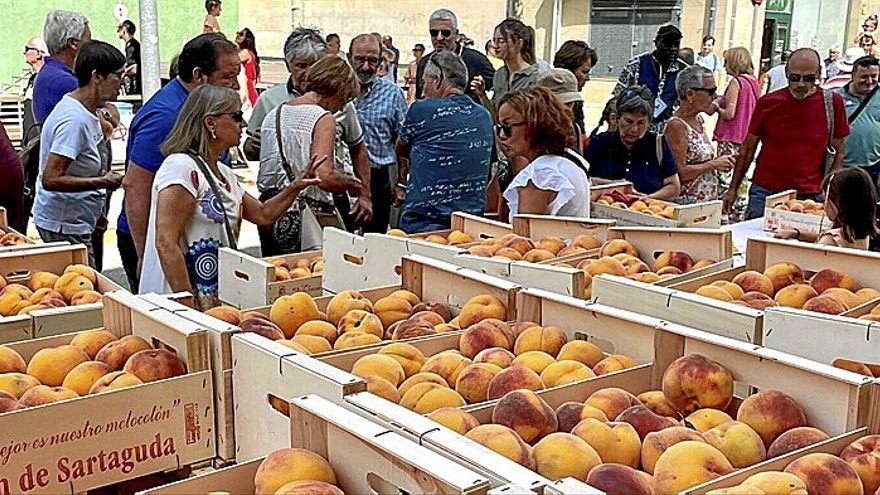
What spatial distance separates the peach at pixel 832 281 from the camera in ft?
8.48

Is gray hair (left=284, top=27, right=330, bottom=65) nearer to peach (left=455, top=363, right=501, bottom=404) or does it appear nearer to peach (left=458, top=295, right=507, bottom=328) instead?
peach (left=458, top=295, right=507, bottom=328)

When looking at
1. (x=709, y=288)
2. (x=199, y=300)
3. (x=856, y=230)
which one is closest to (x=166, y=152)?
(x=199, y=300)

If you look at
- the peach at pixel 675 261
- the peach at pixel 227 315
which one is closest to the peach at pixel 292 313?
the peach at pixel 227 315

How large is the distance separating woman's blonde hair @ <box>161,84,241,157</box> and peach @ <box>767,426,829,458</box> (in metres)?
2.08

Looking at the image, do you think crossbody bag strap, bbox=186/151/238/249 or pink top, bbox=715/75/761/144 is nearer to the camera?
crossbody bag strap, bbox=186/151/238/249

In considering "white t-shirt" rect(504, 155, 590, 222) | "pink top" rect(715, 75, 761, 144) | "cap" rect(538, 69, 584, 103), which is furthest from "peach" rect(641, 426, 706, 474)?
"pink top" rect(715, 75, 761, 144)

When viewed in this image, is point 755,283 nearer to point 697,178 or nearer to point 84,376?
point 84,376

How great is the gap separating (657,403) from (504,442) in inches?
18.1

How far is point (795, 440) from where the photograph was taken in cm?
149

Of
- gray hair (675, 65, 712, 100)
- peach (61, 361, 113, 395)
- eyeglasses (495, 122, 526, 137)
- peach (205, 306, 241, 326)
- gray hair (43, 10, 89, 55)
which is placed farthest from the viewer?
gray hair (675, 65, 712, 100)

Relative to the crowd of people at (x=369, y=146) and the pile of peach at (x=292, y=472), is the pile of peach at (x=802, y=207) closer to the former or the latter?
the crowd of people at (x=369, y=146)

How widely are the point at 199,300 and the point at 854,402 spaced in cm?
215

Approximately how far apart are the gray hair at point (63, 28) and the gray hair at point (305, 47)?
3.53 ft

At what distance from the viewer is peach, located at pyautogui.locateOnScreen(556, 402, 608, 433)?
1.56m
